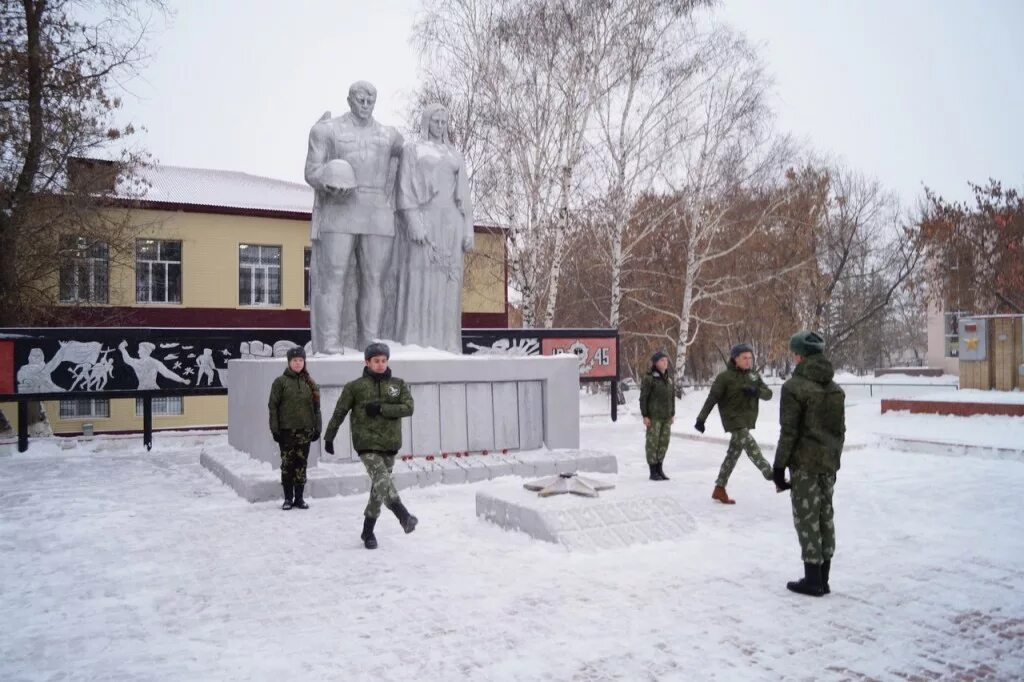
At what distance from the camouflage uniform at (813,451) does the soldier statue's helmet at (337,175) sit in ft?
21.5

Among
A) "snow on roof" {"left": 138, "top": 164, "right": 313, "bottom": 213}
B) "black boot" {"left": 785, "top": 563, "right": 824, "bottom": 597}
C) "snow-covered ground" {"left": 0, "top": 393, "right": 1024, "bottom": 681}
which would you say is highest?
"snow on roof" {"left": 138, "top": 164, "right": 313, "bottom": 213}

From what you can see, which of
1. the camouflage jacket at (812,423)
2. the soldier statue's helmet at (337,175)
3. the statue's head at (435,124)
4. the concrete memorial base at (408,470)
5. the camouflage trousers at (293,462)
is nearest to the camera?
the camouflage jacket at (812,423)

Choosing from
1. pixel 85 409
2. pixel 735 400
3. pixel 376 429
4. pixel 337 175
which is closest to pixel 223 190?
pixel 85 409

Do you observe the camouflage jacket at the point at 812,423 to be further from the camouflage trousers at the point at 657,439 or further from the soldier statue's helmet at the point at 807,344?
the camouflage trousers at the point at 657,439

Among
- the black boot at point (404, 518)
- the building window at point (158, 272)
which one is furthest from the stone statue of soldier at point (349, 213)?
the building window at point (158, 272)

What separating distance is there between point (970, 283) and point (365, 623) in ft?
106

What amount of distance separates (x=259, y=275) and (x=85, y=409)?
→ 5902 mm

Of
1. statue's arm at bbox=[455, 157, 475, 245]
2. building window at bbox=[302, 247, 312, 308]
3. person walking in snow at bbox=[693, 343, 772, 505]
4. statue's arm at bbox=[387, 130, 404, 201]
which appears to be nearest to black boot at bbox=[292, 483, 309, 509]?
person walking in snow at bbox=[693, 343, 772, 505]

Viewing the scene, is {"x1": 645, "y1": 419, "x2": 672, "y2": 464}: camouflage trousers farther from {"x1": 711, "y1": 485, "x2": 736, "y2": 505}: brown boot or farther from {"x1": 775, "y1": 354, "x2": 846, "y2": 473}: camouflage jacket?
{"x1": 775, "y1": 354, "x2": 846, "y2": 473}: camouflage jacket

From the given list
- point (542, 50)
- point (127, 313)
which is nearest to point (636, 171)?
point (542, 50)

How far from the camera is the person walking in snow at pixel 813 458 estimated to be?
5086 millimetres

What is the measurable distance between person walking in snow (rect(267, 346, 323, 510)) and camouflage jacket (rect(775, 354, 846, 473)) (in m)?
4.59

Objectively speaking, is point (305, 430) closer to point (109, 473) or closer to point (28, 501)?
point (28, 501)

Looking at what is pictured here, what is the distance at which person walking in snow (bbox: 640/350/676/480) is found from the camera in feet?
32.4
